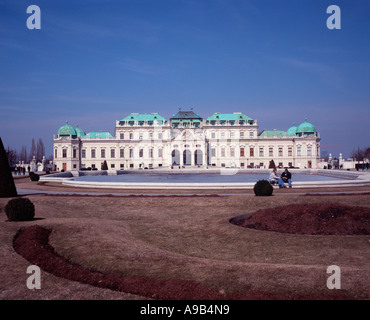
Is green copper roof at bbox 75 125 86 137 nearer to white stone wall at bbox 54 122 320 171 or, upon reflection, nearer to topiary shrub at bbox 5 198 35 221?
white stone wall at bbox 54 122 320 171

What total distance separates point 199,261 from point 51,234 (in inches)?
245

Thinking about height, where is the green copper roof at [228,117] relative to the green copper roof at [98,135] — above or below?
above

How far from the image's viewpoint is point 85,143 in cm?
10244

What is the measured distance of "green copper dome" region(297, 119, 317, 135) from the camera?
10044 centimetres

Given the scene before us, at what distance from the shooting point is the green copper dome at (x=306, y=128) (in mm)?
100438

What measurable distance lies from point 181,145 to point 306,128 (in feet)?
117

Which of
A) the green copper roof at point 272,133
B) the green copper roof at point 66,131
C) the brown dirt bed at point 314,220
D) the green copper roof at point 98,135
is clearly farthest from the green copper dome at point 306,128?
the brown dirt bed at point 314,220

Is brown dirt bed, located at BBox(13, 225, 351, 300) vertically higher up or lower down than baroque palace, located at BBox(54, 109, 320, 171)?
lower down

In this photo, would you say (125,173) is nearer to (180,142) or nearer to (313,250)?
(180,142)

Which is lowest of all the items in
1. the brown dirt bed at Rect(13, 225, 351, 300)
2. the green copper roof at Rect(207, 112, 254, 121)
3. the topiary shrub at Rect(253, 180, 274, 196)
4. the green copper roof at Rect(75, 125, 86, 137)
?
the brown dirt bed at Rect(13, 225, 351, 300)

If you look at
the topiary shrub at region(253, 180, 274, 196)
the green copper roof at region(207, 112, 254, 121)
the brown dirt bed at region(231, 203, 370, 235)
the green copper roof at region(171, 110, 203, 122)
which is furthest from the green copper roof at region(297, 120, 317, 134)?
the brown dirt bed at region(231, 203, 370, 235)

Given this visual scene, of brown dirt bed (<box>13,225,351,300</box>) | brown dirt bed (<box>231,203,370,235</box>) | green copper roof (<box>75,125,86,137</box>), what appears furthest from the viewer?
green copper roof (<box>75,125,86,137</box>)

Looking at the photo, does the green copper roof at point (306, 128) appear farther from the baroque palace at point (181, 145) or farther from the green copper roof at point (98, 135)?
the green copper roof at point (98, 135)
